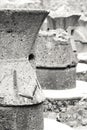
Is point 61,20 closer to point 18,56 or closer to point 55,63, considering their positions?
point 55,63

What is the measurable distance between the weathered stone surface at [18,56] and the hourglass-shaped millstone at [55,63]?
112 inches

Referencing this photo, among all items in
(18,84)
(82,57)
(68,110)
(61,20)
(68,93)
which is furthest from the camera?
(82,57)

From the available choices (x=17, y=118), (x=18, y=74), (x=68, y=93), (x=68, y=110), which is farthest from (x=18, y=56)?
(x=68, y=93)

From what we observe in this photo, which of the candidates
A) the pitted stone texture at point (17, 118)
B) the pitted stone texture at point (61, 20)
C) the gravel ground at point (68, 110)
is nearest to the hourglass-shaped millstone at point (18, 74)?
the pitted stone texture at point (17, 118)

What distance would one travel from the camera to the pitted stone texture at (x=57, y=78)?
247 inches

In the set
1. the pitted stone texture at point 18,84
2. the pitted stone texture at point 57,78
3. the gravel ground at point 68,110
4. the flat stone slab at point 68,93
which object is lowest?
the pitted stone texture at point 18,84

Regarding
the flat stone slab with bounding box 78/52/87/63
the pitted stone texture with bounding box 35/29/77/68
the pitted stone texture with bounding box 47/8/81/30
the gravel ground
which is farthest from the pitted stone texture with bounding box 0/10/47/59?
the flat stone slab with bounding box 78/52/87/63

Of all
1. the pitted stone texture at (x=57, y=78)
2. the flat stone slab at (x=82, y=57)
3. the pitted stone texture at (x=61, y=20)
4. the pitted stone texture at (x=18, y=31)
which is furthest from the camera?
the flat stone slab at (x=82, y=57)

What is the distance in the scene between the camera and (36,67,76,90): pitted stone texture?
20.6 feet

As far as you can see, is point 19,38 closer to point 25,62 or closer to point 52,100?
point 25,62

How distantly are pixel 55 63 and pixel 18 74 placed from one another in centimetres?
296

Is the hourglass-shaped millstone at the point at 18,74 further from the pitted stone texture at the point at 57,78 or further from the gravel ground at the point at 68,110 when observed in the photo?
the pitted stone texture at the point at 57,78

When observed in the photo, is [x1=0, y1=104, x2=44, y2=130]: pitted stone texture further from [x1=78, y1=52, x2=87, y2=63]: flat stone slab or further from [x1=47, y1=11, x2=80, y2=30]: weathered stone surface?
[x1=78, y1=52, x2=87, y2=63]: flat stone slab

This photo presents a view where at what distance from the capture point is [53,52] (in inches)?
249
